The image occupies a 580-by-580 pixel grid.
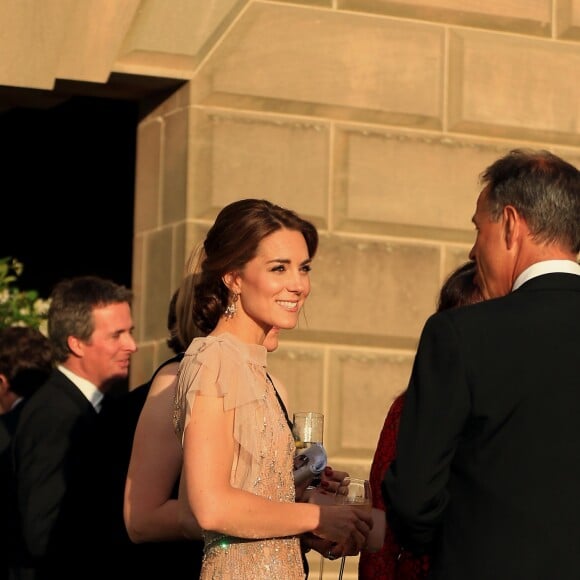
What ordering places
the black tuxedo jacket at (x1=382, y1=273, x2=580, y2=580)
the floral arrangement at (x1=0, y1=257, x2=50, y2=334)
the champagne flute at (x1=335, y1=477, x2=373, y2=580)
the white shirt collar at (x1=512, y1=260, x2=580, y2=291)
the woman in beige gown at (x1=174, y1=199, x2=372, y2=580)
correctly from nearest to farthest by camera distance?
the black tuxedo jacket at (x1=382, y1=273, x2=580, y2=580), the white shirt collar at (x1=512, y1=260, x2=580, y2=291), the woman in beige gown at (x1=174, y1=199, x2=372, y2=580), the champagne flute at (x1=335, y1=477, x2=373, y2=580), the floral arrangement at (x1=0, y1=257, x2=50, y2=334)

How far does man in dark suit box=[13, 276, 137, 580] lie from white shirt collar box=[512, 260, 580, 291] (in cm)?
176

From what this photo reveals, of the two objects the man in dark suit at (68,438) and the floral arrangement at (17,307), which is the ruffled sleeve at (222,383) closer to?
the man in dark suit at (68,438)

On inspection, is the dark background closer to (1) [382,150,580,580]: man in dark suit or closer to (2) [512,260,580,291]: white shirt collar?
(2) [512,260,580,291]: white shirt collar

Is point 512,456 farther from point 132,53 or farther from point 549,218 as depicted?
point 132,53

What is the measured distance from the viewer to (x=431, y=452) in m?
3.41

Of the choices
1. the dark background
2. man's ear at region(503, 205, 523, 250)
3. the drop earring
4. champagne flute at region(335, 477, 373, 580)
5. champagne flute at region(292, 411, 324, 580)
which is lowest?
champagne flute at region(335, 477, 373, 580)

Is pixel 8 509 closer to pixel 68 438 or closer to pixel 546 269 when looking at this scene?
pixel 68 438

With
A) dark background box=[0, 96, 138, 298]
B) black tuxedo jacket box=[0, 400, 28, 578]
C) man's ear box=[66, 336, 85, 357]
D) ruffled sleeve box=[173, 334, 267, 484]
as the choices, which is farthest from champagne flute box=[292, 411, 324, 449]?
dark background box=[0, 96, 138, 298]

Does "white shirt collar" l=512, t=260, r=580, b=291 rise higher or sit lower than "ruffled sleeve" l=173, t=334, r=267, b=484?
higher

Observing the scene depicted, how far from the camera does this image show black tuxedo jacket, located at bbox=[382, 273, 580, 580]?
3420mm

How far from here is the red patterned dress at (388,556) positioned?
170 inches

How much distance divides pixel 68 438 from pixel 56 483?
22 cm

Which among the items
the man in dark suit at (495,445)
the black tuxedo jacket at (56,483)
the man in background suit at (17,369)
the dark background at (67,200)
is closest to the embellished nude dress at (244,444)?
the man in dark suit at (495,445)

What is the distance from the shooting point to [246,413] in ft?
12.8
